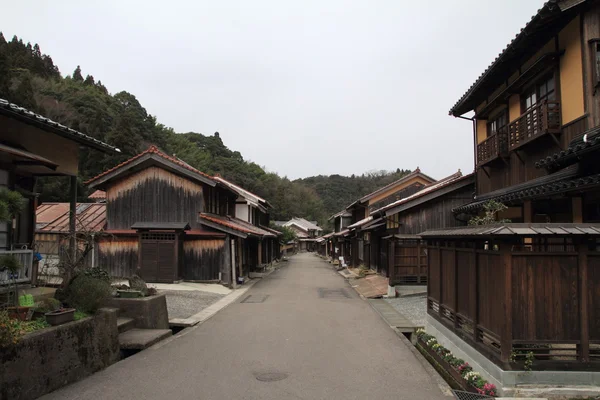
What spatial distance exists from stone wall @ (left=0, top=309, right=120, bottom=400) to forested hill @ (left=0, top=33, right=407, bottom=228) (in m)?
10.9

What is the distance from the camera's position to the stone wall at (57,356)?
534 cm

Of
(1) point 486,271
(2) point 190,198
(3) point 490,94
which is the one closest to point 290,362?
(1) point 486,271

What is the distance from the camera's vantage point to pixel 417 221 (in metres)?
18.7

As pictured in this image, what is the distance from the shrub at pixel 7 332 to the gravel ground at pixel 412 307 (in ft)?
32.7

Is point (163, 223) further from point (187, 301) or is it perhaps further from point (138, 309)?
point (138, 309)

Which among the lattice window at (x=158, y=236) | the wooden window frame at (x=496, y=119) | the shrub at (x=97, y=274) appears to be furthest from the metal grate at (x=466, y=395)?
the lattice window at (x=158, y=236)

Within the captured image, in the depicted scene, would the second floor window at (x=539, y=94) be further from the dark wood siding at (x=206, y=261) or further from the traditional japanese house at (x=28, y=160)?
the dark wood siding at (x=206, y=261)

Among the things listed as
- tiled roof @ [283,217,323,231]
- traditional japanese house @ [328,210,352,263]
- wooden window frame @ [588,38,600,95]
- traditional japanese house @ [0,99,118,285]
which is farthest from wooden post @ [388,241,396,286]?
tiled roof @ [283,217,323,231]

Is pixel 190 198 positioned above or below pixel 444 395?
above

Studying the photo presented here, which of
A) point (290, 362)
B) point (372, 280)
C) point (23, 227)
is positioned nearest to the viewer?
point (290, 362)

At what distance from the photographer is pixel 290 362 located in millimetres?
7965

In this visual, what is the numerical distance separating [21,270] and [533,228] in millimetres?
8528

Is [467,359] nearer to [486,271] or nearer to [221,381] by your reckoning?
[486,271]

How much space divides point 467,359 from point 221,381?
13.6 ft
